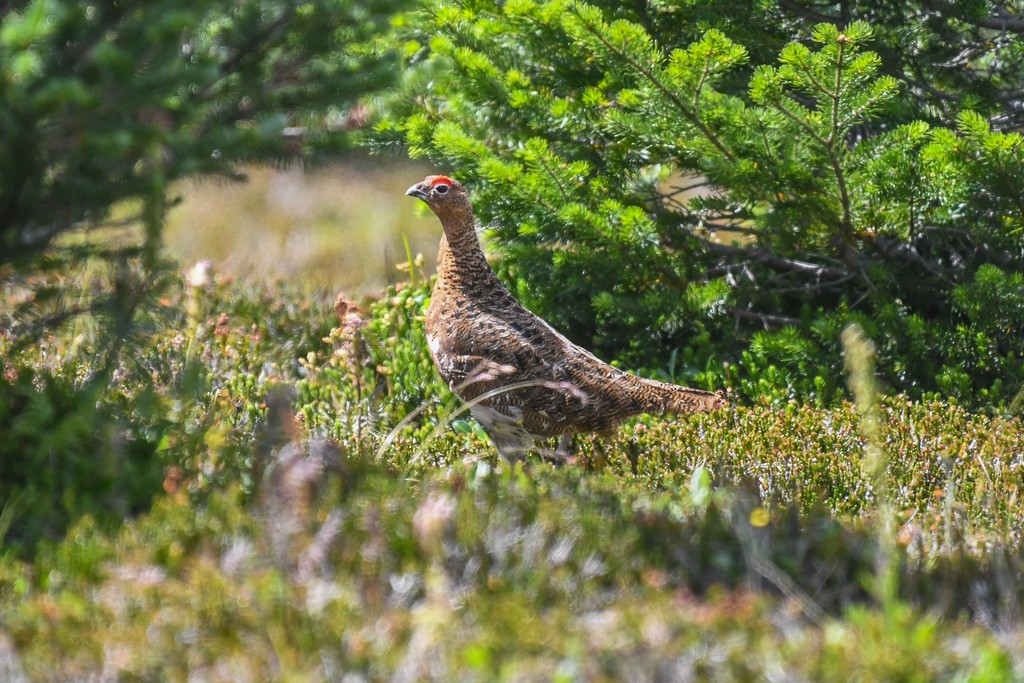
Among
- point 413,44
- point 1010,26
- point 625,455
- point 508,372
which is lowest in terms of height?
point 625,455

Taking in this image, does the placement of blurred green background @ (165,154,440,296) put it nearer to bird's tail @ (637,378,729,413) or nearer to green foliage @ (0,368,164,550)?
bird's tail @ (637,378,729,413)

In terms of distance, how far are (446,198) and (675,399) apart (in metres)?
1.40

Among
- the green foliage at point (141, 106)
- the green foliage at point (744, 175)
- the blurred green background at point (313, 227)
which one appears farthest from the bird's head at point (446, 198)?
the blurred green background at point (313, 227)

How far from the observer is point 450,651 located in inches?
97.5

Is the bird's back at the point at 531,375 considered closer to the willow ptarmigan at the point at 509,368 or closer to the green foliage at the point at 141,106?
the willow ptarmigan at the point at 509,368

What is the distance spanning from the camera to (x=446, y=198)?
5.13 meters

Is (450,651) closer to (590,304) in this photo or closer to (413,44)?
(590,304)

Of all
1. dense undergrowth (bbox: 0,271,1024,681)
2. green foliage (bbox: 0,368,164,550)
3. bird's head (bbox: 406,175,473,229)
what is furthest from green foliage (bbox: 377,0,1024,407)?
green foliage (bbox: 0,368,164,550)

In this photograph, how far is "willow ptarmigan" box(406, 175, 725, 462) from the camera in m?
4.79

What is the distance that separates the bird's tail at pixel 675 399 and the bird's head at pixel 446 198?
3.76ft

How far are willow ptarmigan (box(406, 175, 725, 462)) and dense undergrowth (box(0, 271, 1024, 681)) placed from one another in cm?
29

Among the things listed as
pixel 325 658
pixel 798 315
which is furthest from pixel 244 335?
pixel 325 658

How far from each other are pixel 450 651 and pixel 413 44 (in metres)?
4.25

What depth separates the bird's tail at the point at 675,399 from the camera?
4934 millimetres
